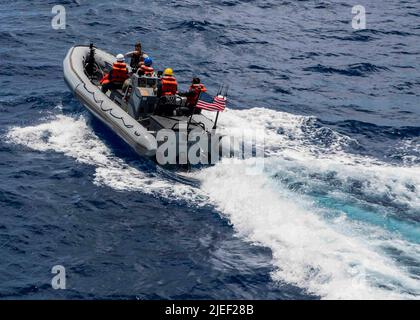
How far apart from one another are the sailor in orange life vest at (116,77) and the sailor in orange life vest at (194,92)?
100 inches

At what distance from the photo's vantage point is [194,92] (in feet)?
58.2

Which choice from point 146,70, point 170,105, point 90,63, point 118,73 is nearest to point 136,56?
point 118,73

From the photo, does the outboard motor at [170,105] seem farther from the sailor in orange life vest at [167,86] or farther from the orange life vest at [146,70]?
the orange life vest at [146,70]

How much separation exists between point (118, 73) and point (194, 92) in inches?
120

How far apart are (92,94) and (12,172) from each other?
408 centimetres

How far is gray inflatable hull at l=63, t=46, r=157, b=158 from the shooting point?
→ 1644 centimetres

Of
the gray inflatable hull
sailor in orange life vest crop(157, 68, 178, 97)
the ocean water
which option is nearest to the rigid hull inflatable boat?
the gray inflatable hull

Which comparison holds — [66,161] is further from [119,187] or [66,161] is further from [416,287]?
[416,287]

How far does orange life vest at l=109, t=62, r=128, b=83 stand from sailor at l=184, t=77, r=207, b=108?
2.57 meters

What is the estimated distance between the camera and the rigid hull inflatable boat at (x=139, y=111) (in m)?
16.6

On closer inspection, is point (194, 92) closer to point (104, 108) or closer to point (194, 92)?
point (194, 92)

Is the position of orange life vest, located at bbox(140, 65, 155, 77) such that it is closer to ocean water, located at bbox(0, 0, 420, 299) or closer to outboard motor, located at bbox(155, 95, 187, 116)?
outboard motor, located at bbox(155, 95, 187, 116)

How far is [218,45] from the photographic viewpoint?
27.5 m

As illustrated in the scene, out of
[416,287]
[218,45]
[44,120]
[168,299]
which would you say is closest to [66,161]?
[44,120]
